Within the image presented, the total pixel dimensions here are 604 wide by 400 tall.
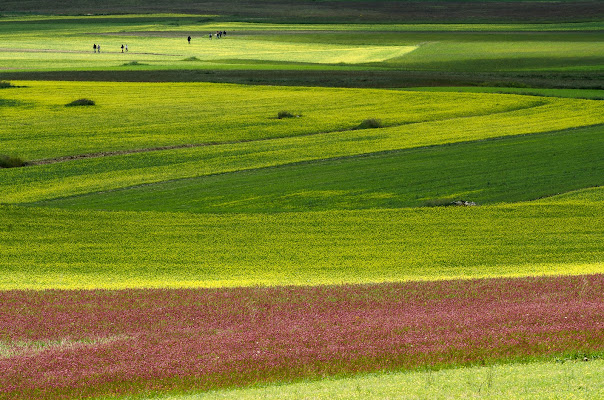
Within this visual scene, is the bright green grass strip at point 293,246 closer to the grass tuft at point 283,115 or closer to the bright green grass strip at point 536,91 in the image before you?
the grass tuft at point 283,115

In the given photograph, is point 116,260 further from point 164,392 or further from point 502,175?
point 502,175

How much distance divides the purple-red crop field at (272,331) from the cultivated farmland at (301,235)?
0.06 meters

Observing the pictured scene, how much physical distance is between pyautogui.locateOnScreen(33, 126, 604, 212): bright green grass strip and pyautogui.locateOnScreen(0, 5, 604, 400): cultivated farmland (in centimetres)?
21

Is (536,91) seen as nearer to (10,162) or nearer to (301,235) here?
(10,162)

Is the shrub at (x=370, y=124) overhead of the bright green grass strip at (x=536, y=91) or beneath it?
overhead

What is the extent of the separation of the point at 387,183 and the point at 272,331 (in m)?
23.9

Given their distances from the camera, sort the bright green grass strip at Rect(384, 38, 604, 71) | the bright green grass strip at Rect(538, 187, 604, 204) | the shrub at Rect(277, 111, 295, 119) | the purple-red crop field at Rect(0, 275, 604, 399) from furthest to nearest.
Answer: the bright green grass strip at Rect(384, 38, 604, 71) → the shrub at Rect(277, 111, 295, 119) → the bright green grass strip at Rect(538, 187, 604, 204) → the purple-red crop field at Rect(0, 275, 604, 399)

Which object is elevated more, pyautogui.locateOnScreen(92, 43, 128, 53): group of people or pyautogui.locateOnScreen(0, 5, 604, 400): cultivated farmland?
pyautogui.locateOnScreen(0, 5, 604, 400): cultivated farmland

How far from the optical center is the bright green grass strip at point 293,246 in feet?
81.9

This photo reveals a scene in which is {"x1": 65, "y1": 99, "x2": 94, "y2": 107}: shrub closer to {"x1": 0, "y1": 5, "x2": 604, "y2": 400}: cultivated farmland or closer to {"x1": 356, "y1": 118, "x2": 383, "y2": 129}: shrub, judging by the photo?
{"x1": 0, "y1": 5, "x2": 604, "y2": 400}: cultivated farmland

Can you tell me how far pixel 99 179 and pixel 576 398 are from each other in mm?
34081

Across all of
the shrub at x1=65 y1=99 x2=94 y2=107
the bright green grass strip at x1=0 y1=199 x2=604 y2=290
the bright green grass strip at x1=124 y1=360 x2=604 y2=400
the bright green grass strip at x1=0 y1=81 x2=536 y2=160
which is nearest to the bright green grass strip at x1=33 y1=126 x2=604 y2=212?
the bright green grass strip at x1=0 y1=199 x2=604 y2=290

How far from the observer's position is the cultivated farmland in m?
14.3

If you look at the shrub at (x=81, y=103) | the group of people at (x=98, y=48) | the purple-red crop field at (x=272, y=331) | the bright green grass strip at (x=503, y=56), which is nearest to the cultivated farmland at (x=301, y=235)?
the purple-red crop field at (x=272, y=331)
